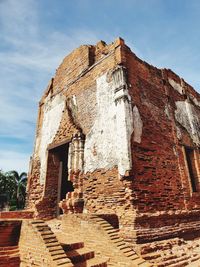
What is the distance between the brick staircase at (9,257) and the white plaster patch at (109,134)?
2691 millimetres

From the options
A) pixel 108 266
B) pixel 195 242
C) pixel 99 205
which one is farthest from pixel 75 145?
pixel 195 242

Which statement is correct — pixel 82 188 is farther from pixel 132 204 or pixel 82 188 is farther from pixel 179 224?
pixel 179 224

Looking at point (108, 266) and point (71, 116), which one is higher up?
point (71, 116)

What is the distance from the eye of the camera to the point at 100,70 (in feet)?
23.0

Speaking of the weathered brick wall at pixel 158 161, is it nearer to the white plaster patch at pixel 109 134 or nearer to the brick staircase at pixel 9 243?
the white plaster patch at pixel 109 134

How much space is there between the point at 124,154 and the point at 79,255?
2.35 metres

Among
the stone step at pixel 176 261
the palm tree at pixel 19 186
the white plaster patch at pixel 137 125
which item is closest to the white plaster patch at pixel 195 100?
the white plaster patch at pixel 137 125

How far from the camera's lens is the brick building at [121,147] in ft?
17.2

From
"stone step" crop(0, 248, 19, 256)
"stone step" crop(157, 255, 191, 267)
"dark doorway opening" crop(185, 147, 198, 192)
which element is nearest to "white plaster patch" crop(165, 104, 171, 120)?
"dark doorway opening" crop(185, 147, 198, 192)

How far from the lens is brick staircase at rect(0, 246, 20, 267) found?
3719mm

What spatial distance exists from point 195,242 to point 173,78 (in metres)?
5.84

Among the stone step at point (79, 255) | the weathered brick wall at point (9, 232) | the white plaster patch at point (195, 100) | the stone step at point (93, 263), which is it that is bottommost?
the stone step at point (93, 263)

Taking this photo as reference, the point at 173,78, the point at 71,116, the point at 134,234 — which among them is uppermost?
the point at 173,78

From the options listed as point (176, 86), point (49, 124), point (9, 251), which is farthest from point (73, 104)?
point (9, 251)
